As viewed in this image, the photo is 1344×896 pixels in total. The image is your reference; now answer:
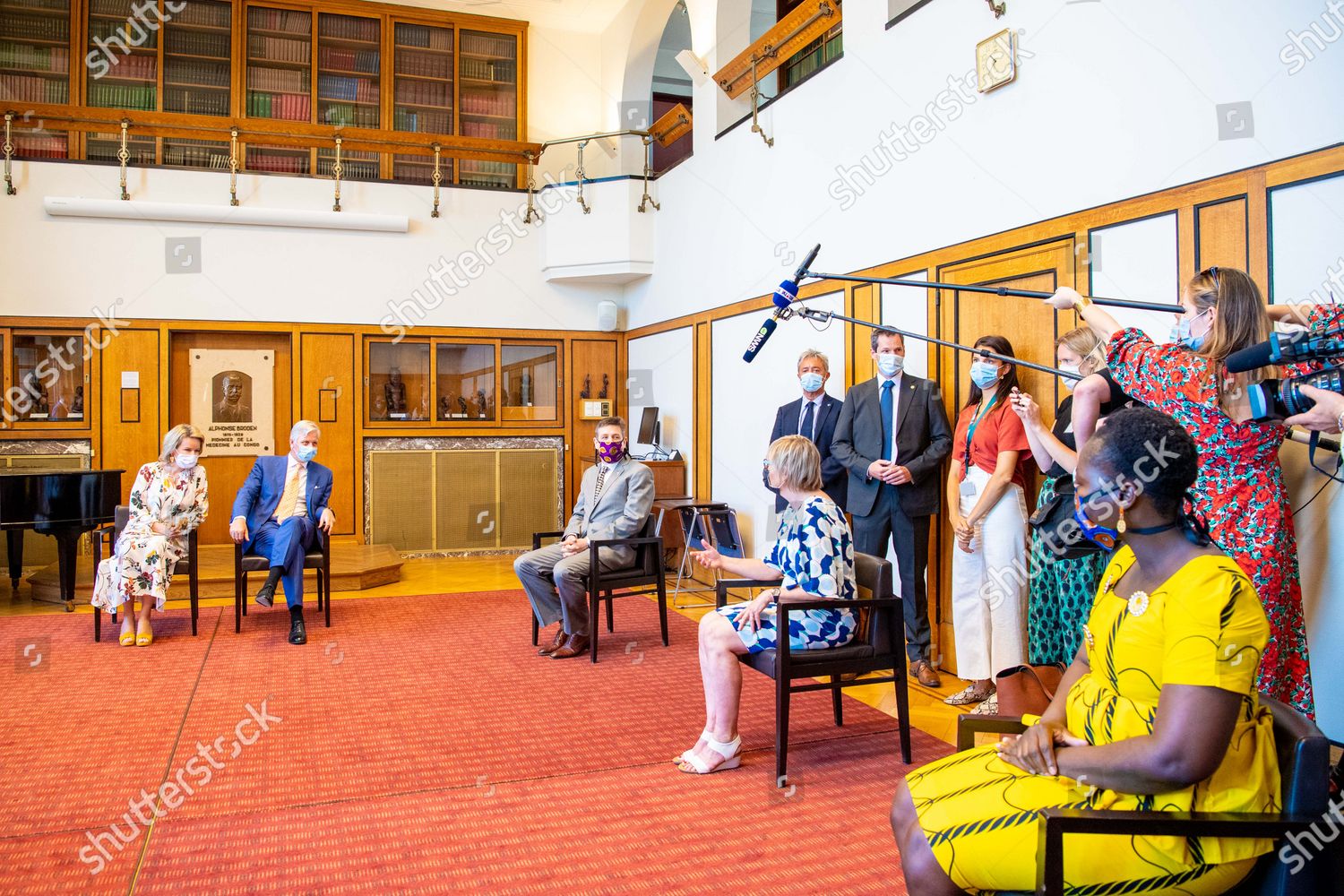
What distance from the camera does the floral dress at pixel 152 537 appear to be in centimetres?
540

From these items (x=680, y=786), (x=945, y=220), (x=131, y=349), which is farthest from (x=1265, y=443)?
(x=131, y=349)

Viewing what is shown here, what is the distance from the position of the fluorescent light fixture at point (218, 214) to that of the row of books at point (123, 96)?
3.48 feet

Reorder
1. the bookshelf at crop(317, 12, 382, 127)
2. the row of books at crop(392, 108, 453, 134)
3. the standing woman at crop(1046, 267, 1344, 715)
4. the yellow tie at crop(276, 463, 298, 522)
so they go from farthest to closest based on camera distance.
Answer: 1. the row of books at crop(392, 108, 453, 134)
2. the bookshelf at crop(317, 12, 382, 127)
3. the yellow tie at crop(276, 463, 298, 522)
4. the standing woman at crop(1046, 267, 1344, 715)

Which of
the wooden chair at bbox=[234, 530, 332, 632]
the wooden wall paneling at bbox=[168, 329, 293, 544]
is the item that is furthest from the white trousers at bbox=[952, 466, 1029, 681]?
the wooden wall paneling at bbox=[168, 329, 293, 544]

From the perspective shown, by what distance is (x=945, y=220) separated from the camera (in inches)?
188

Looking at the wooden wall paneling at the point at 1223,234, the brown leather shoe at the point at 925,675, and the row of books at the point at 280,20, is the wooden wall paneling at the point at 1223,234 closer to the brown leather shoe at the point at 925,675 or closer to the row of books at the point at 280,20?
the brown leather shoe at the point at 925,675

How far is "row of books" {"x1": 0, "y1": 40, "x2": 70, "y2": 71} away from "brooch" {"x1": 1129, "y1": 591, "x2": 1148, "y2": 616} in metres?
9.99

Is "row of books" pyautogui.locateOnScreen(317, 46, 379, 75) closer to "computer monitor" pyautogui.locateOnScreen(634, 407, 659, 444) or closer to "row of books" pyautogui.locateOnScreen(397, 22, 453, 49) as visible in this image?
"row of books" pyautogui.locateOnScreen(397, 22, 453, 49)

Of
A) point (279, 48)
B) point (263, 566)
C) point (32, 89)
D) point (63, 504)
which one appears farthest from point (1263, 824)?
point (32, 89)

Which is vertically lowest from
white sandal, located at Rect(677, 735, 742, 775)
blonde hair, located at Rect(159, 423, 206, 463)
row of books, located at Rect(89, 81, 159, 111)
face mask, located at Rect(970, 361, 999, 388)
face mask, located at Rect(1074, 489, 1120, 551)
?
white sandal, located at Rect(677, 735, 742, 775)

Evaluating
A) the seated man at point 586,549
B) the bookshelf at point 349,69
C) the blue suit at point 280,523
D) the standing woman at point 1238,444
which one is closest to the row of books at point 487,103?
the bookshelf at point 349,69

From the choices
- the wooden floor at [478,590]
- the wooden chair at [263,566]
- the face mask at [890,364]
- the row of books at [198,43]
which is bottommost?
the wooden floor at [478,590]

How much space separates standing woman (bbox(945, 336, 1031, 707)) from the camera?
4.05m

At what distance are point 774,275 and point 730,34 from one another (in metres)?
2.04
